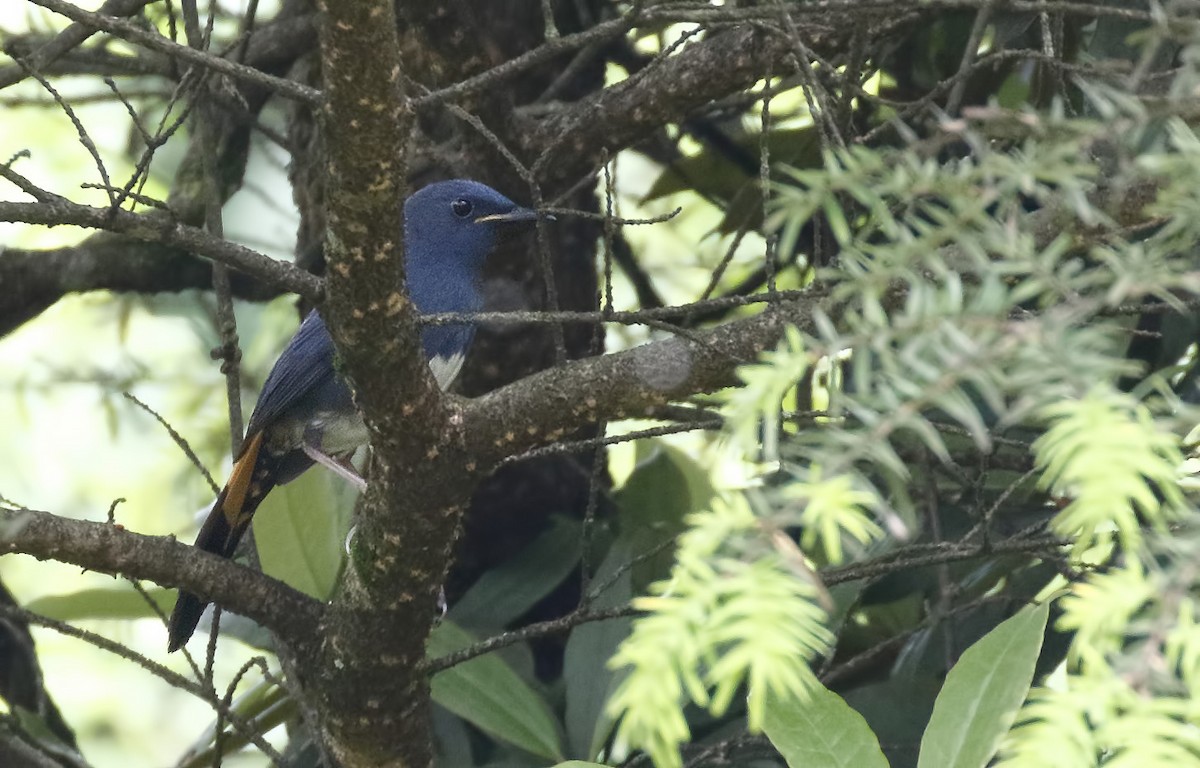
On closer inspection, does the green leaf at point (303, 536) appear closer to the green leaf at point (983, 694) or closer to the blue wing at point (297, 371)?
the blue wing at point (297, 371)

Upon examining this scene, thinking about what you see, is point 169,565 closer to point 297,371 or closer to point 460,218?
point 297,371

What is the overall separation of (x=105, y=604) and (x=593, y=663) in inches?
47.4

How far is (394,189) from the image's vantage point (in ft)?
5.35

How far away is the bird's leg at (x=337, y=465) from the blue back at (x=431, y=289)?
0.11 meters

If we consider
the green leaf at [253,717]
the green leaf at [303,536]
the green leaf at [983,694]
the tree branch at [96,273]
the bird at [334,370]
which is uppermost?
the tree branch at [96,273]

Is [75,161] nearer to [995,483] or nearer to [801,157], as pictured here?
[801,157]

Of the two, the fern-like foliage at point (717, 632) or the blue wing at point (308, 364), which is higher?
the blue wing at point (308, 364)

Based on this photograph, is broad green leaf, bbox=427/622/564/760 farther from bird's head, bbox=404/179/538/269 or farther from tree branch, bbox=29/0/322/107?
tree branch, bbox=29/0/322/107

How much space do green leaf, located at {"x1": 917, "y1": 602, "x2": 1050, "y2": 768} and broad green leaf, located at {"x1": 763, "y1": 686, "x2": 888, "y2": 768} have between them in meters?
0.08

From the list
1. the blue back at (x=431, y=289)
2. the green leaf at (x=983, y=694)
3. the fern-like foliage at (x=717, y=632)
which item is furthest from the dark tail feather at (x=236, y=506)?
the fern-like foliage at (x=717, y=632)

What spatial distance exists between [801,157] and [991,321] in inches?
109

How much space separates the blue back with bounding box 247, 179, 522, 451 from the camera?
3.31 m

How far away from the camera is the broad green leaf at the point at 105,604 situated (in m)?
3.14

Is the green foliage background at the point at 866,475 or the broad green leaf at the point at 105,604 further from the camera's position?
the broad green leaf at the point at 105,604
